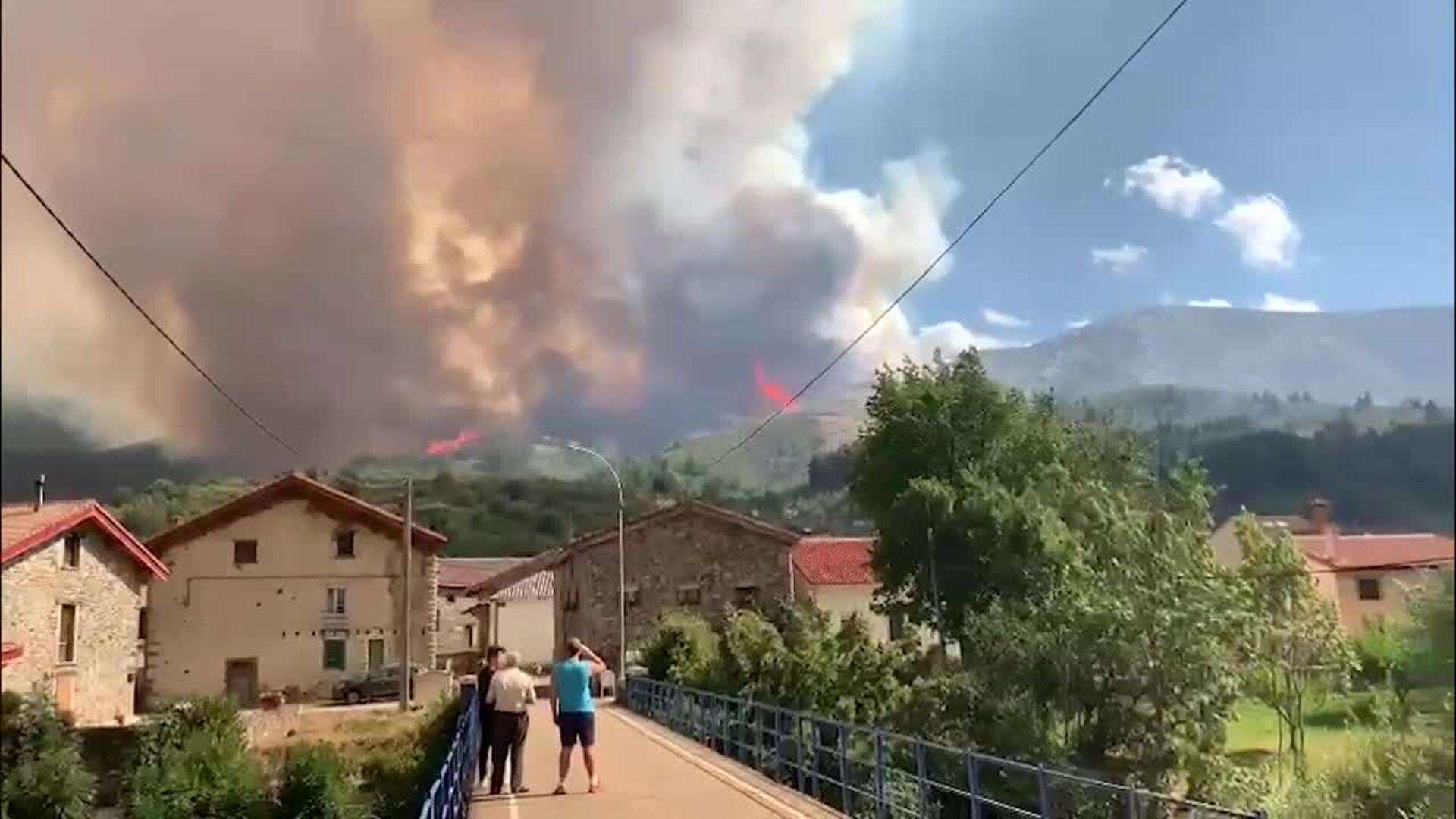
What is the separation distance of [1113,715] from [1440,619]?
5.41 meters

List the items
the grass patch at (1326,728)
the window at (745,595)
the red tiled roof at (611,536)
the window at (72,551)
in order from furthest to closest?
1. the window at (745,595)
2. the red tiled roof at (611,536)
3. the grass patch at (1326,728)
4. the window at (72,551)

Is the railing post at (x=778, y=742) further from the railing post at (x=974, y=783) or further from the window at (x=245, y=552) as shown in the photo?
the window at (x=245, y=552)

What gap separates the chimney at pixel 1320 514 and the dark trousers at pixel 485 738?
6.38 meters

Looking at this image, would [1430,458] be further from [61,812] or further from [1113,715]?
[61,812]

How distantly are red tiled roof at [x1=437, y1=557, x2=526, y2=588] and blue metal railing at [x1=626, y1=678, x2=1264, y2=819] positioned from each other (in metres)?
2.72

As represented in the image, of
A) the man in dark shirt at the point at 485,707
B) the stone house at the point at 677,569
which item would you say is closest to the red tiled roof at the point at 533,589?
the stone house at the point at 677,569

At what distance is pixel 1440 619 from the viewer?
633 cm

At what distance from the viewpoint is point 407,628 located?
10859 millimetres

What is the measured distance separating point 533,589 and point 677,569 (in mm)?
3279

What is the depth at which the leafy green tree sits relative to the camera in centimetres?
1070

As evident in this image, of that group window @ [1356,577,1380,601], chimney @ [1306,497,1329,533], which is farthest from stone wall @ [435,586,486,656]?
window @ [1356,577,1380,601]

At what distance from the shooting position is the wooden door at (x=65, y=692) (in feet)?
24.9

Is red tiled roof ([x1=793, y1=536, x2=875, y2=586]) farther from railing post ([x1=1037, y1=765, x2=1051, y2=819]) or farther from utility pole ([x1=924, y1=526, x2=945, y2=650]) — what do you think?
railing post ([x1=1037, y1=765, x2=1051, y2=819])

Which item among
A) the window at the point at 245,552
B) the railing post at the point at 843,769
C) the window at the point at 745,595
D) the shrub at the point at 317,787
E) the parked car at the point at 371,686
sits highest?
the window at the point at 245,552
